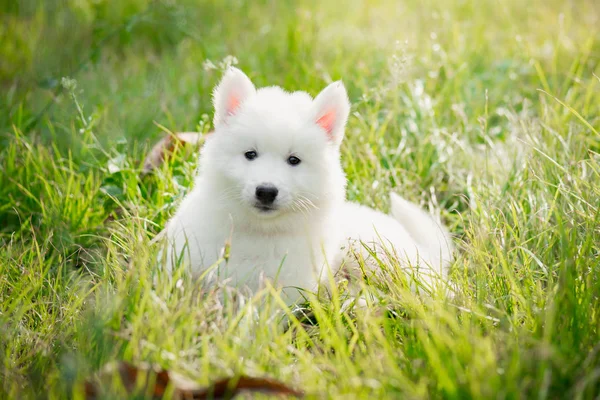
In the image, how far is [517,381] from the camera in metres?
2.01

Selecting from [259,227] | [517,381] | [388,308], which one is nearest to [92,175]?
[259,227]

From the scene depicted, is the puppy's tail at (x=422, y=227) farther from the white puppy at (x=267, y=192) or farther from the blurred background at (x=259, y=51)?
the blurred background at (x=259, y=51)

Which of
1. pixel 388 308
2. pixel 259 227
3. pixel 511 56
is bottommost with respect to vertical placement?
pixel 388 308

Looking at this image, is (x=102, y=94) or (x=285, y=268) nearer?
(x=285, y=268)

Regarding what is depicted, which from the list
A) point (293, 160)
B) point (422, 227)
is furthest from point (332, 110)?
point (422, 227)

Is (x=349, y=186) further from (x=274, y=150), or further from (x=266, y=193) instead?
(x=266, y=193)

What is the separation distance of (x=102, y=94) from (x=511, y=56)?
3.20 meters

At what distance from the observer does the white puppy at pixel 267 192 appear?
2764mm

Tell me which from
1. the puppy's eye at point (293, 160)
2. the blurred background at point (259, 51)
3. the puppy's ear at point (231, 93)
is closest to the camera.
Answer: the puppy's eye at point (293, 160)

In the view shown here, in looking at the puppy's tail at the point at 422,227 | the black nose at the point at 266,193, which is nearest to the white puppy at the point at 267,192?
the black nose at the point at 266,193

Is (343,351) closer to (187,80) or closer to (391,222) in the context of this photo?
(391,222)

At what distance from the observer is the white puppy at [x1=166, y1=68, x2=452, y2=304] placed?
2764 millimetres

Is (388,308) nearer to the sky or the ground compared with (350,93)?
nearer to the ground

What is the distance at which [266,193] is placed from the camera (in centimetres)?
269
